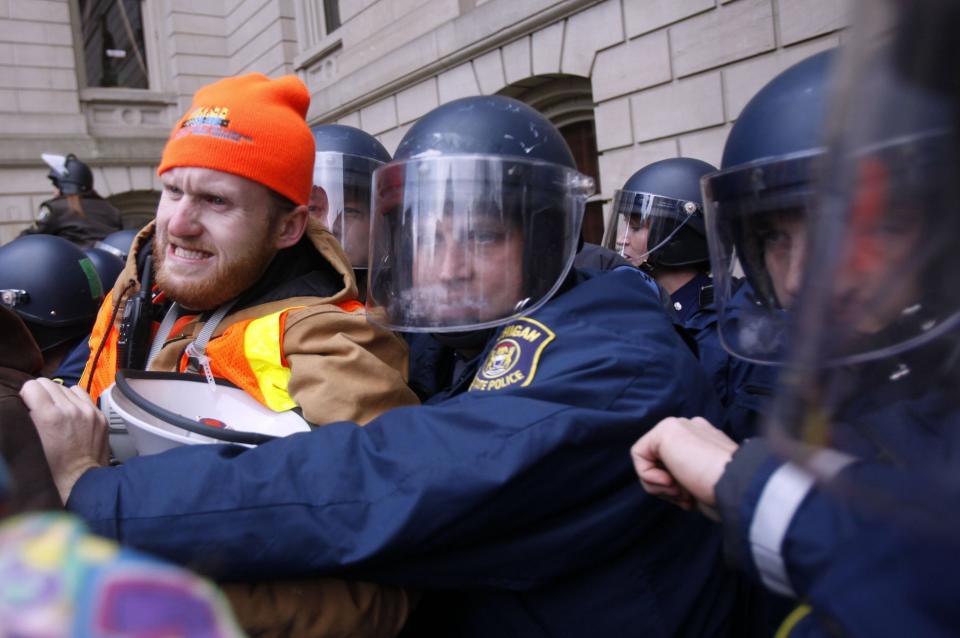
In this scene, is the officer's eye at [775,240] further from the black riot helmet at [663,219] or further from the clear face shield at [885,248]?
Result: the black riot helmet at [663,219]

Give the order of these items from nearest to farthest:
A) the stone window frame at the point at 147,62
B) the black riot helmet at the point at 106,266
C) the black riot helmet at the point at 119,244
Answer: the black riot helmet at the point at 106,266 < the black riot helmet at the point at 119,244 < the stone window frame at the point at 147,62

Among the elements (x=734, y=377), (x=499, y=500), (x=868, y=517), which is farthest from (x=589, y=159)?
(x=868, y=517)

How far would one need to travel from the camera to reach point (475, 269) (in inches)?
65.7

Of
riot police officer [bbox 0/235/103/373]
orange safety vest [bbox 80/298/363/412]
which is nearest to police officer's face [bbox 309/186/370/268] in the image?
riot police officer [bbox 0/235/103/373]

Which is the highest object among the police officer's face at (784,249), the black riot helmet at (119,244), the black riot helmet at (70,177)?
the black riot helmet at (70,177)

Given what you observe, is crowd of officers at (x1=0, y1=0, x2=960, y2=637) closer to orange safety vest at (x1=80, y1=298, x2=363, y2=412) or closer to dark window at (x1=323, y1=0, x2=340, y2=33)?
orange safety vest at (x1=80, y1=298, x2=363, y2=412)

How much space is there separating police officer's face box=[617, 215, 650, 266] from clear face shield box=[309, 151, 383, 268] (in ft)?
4.62

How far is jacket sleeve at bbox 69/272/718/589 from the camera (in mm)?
1139

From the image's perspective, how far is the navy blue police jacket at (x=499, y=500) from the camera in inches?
44.9

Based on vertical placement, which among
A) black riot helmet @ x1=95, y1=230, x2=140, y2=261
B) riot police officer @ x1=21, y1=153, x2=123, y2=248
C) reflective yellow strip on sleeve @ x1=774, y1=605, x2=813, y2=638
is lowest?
reflective yellow strip on sleeve @ x1=774, y1=605, x2=813, y2=638

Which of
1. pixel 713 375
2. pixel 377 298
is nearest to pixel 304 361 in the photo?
pixel 377 298

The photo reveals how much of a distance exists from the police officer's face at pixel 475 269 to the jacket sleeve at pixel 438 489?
13.5 inches

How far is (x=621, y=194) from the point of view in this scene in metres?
3.91

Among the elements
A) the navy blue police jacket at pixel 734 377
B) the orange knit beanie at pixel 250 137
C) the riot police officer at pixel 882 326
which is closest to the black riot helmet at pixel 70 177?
the orange knit beanie at pixel 250 137
